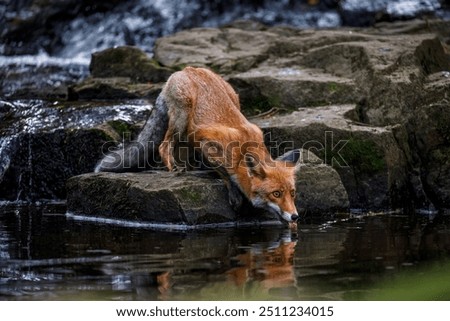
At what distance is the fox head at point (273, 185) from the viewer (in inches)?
324

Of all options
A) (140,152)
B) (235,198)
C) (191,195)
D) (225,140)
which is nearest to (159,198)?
(191,195)

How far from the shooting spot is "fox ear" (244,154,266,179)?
27.3 ft

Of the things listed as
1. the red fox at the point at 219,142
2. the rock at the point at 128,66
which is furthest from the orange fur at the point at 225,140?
the rock at the point at 128,66

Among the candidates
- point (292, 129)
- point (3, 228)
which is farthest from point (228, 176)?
point (3, 228)

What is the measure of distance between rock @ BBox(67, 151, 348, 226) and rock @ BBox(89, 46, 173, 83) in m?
4.19

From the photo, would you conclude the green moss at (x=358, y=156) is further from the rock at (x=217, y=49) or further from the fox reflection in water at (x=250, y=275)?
the rock at (x=217, y=49)


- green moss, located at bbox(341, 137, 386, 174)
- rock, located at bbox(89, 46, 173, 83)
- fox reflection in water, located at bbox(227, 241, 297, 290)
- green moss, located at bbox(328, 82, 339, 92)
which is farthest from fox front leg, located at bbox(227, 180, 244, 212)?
rock, located at bbox(89, 46, 173, 83)

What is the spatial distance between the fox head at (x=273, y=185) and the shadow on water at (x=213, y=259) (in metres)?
0.29

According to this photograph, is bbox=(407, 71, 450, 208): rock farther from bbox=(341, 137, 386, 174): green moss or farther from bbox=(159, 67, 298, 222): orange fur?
bbox=(159, 67, 298, 222): orange fur

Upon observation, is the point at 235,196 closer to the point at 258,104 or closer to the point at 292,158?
the point at 292,158

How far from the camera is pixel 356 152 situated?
10195 millimetres

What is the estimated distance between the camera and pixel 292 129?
10.3m

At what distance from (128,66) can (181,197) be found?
232 inches
